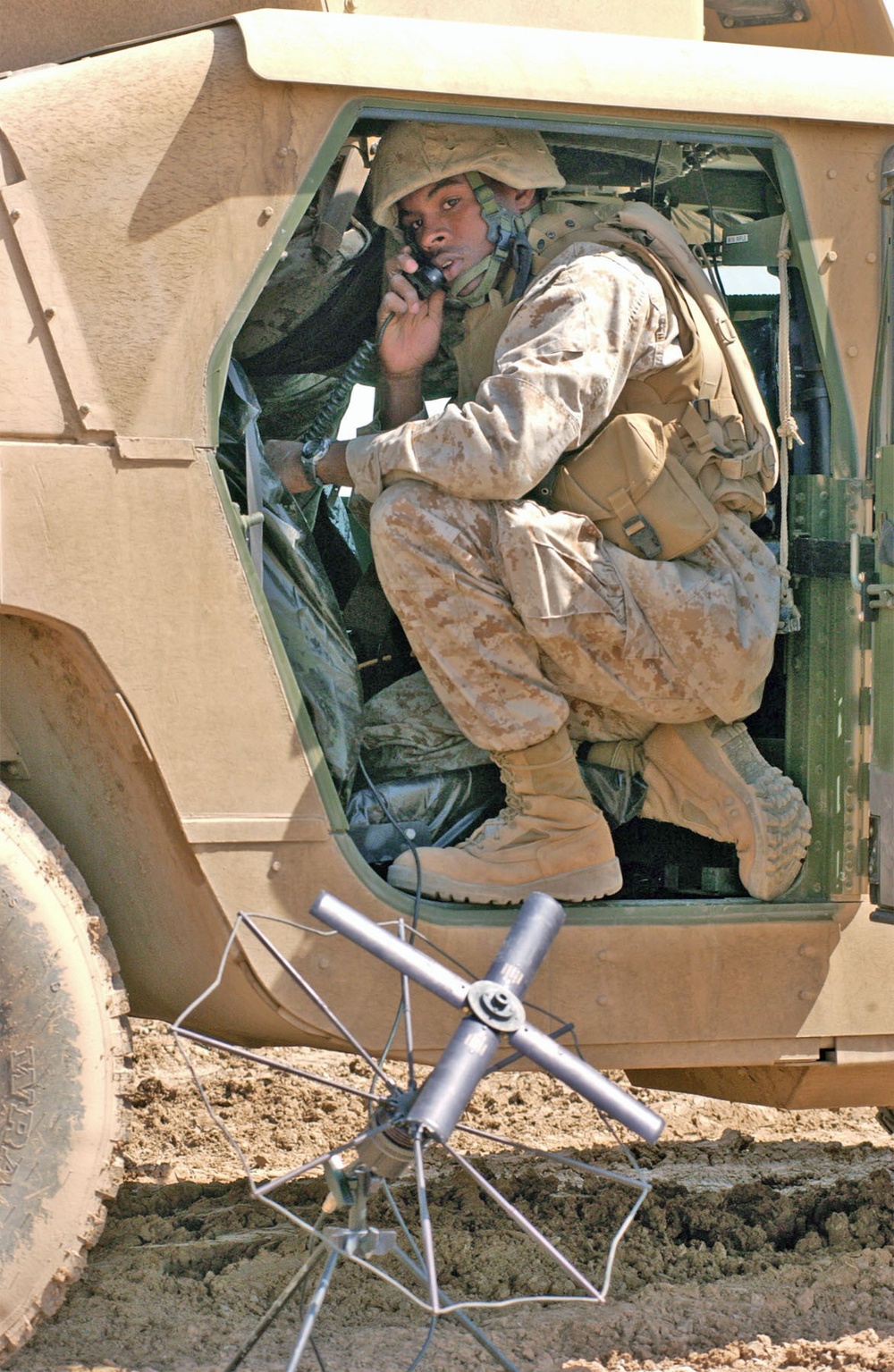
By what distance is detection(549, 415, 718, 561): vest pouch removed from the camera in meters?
2.56

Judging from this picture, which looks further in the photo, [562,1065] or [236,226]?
[236,226]

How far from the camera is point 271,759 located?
2.36 meters

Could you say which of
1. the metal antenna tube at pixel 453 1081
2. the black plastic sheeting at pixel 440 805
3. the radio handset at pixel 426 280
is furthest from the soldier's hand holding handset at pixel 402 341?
the metal antenna tube at pixel 453 1081

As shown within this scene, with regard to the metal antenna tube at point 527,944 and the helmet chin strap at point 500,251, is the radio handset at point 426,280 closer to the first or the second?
the helmet chin strap at point 500,251

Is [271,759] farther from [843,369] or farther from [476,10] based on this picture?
[476,10]

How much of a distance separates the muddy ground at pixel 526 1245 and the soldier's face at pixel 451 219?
1.98 m

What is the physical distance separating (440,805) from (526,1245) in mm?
935

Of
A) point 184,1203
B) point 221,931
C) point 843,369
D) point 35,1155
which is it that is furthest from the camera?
point 184,1203

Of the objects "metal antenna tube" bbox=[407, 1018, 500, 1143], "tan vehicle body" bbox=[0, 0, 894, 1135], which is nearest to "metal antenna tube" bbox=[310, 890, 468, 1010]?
"metal antenna tube" bbox=[407, 1018, 500, 1143]

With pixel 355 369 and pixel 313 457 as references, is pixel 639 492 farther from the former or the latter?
pixel 355 369

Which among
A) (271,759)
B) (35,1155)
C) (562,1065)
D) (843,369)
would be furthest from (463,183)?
(35,1155)

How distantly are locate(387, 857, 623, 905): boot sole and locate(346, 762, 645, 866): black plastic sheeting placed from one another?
0.35ft

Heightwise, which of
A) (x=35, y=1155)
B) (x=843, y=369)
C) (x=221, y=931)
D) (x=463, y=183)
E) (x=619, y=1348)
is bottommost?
(x=619, y=1348)

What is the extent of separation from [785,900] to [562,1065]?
0.91m
